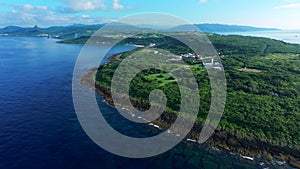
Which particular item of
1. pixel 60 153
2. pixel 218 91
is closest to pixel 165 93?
pixel 218 91

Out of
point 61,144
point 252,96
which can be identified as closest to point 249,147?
point 252,96

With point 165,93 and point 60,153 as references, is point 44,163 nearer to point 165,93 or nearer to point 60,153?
point 60,153

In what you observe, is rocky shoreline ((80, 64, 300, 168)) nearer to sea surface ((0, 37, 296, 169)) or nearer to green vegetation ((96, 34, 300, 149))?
green vegetation ((96, 34, 300, 149))

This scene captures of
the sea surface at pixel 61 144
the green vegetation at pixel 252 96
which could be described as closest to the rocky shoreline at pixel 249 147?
the green vegetation at pixel 252 96

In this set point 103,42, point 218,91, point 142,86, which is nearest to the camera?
point 218,91

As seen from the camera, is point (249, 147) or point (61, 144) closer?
point (249, 147)

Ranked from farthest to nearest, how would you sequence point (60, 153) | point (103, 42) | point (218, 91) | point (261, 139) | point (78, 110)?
1. point (103, 42)
2. point (218, 91)
3. point (78, 110)
4. point (261, 139)
5. point (60, 153)

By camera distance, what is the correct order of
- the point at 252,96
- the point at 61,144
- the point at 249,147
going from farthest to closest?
the point at 252,96
the point at 61,144
the point at 249,147

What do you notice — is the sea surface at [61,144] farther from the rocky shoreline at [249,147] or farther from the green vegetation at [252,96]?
the green vegetation at [252,96]

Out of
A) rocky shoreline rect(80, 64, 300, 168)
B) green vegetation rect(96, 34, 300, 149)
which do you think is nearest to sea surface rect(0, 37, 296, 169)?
rocky shoreline rect(80, 64, 300, 168)

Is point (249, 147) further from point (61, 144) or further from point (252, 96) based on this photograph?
point (61, 144)

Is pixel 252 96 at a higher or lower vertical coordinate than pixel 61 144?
higher
